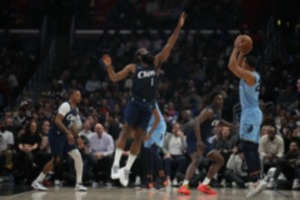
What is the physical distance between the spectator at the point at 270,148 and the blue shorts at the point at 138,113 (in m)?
4.72

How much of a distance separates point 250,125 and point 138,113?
1.72 meters

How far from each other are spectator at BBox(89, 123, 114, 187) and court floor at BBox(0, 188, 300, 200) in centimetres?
212

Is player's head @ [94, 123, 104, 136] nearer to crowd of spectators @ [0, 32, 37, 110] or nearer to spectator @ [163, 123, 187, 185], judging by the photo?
spectator @ [163, 123, 187, 185]

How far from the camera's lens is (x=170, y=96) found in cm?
2003

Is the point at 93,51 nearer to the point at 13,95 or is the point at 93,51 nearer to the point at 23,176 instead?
the point at 13,95

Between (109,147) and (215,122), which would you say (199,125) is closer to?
(215,122)

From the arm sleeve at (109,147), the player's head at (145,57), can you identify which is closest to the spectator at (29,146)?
the arm sleeve at (109,147)

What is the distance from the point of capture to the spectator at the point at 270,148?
1543 cm

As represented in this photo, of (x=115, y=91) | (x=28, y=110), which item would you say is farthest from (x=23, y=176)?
(x=115, y=91)

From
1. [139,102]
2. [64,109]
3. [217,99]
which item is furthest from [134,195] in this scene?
[64,109]

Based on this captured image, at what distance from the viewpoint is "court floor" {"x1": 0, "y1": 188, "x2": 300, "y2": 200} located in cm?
1199

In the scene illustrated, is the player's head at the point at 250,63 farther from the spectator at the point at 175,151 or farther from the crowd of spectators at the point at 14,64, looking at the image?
the crowd of spectators at the point at 14,64

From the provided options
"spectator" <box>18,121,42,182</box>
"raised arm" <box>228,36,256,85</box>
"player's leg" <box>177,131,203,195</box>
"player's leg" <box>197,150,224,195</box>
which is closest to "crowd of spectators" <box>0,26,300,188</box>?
"spectator" <box>18,121,42,182</box>

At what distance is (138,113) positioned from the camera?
447 inches
